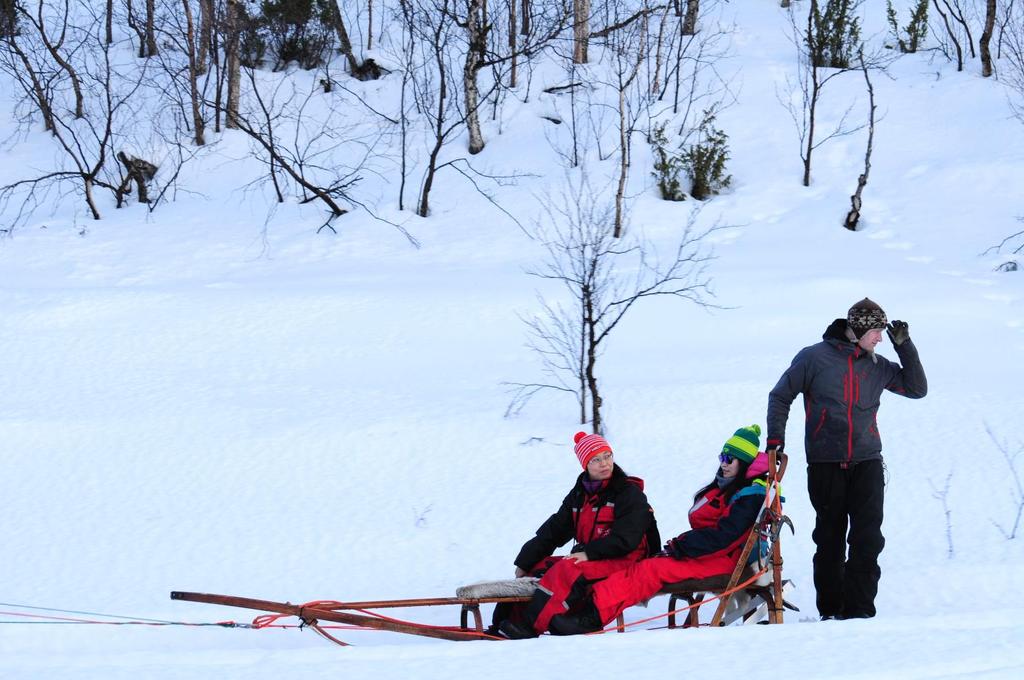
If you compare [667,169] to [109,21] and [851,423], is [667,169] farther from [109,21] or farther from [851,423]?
[109,21]

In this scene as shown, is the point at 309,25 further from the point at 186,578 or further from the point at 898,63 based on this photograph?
the point at 186,578

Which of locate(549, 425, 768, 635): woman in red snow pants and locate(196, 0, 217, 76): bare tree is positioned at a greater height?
locate(196, 0, 217, 76): bare tree

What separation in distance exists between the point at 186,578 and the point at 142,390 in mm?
3833

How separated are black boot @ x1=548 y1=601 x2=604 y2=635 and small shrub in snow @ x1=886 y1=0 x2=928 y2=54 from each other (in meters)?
19.7

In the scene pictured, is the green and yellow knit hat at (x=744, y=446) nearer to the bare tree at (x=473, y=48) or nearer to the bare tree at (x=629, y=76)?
the bare tree at (x=629, y=76)

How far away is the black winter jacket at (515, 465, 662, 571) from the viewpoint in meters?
4.54

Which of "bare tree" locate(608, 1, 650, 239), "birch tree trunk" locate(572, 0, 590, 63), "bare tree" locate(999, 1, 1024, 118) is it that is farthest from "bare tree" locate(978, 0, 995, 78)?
"birch tree trunk" locate(572, 0, 590, 63)

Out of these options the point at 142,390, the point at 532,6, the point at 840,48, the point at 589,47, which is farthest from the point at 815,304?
the point at 532,6

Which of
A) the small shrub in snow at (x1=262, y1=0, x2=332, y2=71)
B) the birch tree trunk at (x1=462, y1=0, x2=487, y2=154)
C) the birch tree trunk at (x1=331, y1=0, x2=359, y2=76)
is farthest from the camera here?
the small shrub in snow at (x1=262, y1=0, x2=332, y2=71)

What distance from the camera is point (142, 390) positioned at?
9.50 metres

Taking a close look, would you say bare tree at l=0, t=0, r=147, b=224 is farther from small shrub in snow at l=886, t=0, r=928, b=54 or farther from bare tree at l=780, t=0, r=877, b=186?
small shrub in snow at l=886, t=0, r=928, b=54

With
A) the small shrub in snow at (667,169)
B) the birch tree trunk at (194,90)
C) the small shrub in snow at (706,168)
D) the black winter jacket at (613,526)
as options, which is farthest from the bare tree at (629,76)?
the black winter jacket at (613,526)

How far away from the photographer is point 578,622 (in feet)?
14.4

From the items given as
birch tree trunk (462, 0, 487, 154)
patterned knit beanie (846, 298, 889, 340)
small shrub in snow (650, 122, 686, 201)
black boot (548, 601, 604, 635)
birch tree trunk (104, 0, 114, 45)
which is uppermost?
birch tree trunk (104, 0, 114, 45)
